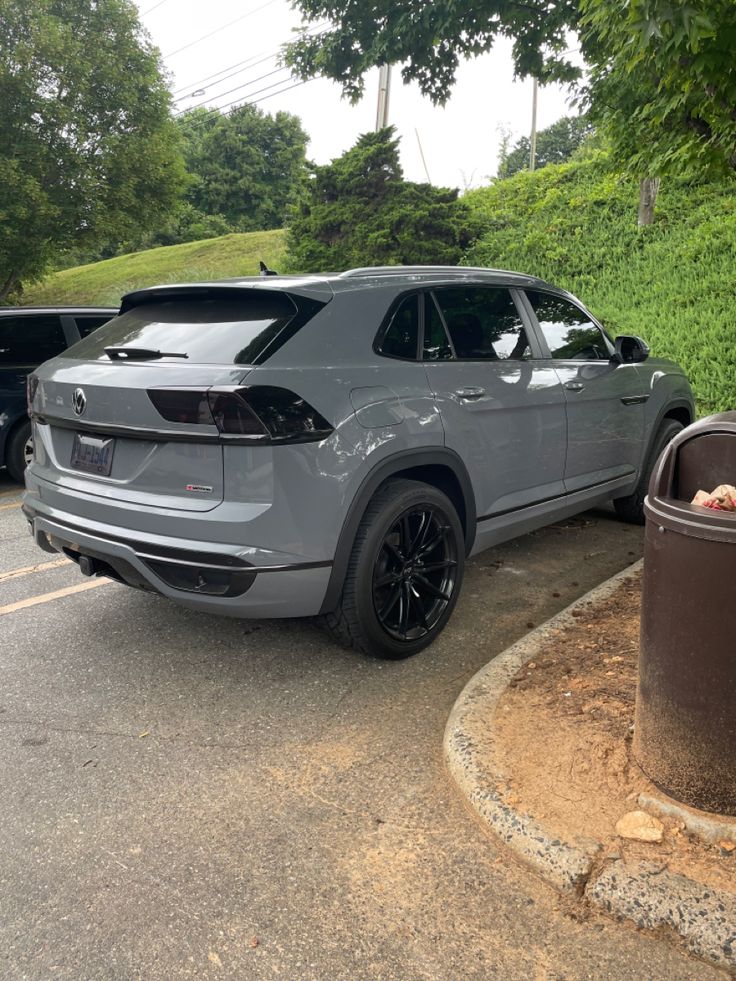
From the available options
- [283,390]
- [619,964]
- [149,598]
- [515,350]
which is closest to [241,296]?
[283,390]

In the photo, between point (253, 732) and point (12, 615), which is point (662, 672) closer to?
point (253, 732)

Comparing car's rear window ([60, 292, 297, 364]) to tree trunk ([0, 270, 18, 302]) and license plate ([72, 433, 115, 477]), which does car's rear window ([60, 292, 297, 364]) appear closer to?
license plate ([72, 433, 115, 477])

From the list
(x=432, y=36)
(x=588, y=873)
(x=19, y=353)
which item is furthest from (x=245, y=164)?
(x=588, y=873)

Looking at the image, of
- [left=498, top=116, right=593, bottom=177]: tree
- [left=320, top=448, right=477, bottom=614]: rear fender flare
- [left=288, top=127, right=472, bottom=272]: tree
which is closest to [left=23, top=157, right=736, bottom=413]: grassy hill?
[left=288, top=127, right=472, bottom=272]: tree

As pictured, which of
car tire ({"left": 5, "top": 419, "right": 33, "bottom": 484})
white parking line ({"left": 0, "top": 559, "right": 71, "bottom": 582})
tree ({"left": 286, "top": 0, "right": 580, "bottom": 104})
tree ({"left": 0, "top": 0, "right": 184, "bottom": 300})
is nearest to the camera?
white parking line ({"left": 0, "top": 559, "right": 71, "bottom": 582})

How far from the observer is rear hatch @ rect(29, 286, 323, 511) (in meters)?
3.06

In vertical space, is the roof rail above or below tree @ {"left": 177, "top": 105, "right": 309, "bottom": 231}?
below

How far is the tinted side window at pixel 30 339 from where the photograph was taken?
730cm

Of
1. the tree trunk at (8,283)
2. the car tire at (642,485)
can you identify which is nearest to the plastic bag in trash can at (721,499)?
the car tire at (642,485)

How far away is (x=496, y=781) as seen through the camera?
2592 millimetres

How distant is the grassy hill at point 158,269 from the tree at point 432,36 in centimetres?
1334

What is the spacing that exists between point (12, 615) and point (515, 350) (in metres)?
3.19

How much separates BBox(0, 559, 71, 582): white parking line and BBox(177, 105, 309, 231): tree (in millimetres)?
41872

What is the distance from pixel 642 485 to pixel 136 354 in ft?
12.6
